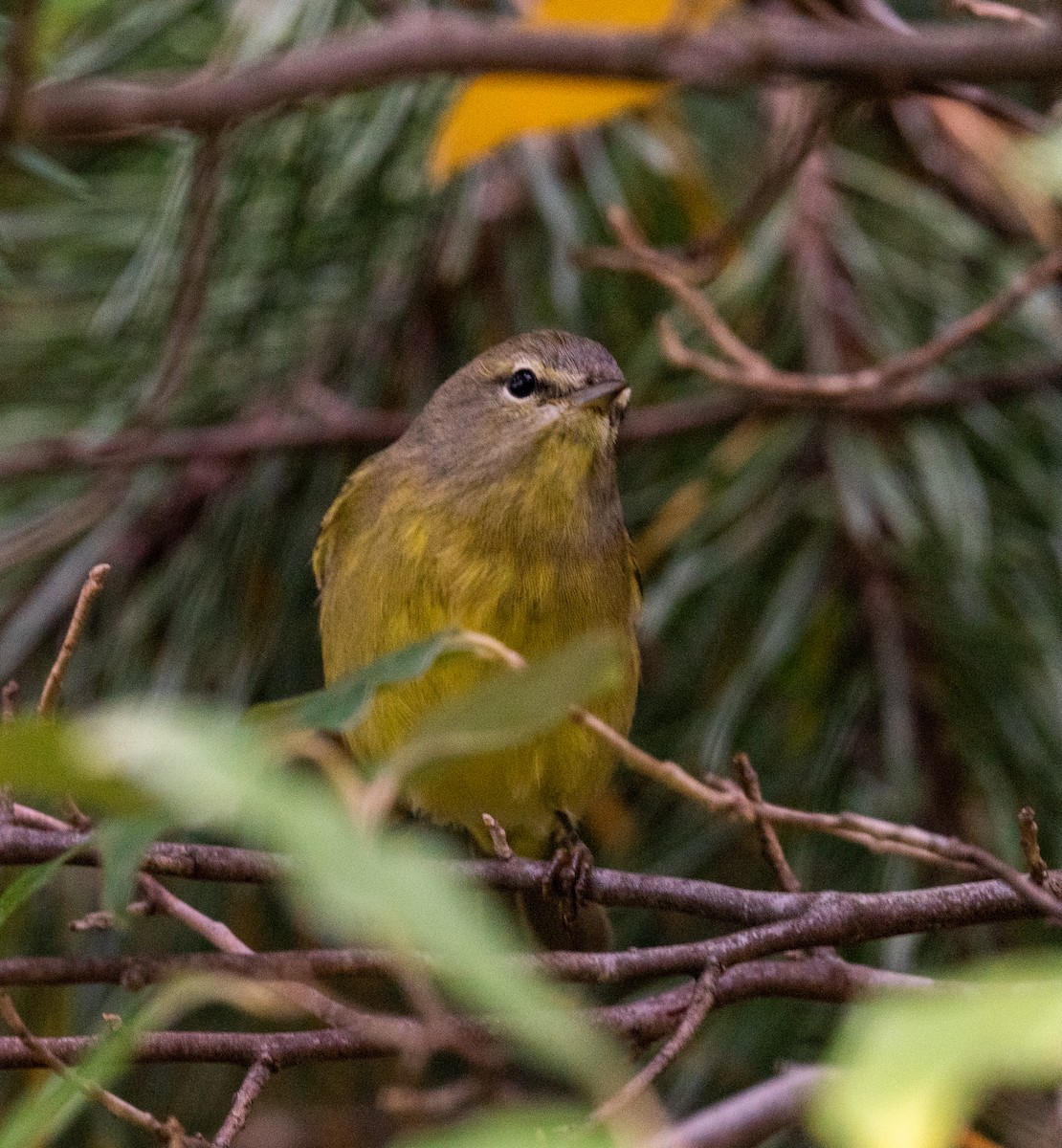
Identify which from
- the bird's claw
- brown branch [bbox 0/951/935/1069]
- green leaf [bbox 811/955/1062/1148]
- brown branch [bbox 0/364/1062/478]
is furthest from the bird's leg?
green leaf [bbox 811/955/1062/1148]

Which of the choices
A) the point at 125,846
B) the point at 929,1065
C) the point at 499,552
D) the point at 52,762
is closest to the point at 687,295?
the point at 499,552

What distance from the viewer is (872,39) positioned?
4.18 ft

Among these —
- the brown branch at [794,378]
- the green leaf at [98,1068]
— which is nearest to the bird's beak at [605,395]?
the brown branch at [794,378]

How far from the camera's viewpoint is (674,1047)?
5.29 ft

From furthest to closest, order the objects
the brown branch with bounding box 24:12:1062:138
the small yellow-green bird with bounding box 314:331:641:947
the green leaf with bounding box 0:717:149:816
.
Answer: the small yellow-green bird with bounding box 314:331:641:947
the brown branch with bounding box 24:12:1062:138
the green leaf with bounding box 0:717:149:816

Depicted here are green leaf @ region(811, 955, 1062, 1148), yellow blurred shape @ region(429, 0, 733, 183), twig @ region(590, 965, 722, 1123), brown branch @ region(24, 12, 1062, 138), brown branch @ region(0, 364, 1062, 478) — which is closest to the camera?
green leaf @ region(811, 955, 1062, 1148)

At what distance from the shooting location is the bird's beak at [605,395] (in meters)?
2.82

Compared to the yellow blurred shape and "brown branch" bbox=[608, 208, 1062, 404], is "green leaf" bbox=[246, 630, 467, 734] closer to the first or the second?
the yellow blurred shape

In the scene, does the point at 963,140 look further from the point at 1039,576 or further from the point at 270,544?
the point at 270,544

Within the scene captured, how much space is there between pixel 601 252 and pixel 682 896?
1.25 metres

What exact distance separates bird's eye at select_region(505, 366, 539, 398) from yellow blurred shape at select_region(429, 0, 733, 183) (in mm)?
761

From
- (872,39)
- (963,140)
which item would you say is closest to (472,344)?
(963,140)

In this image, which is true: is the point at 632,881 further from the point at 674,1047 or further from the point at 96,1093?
the point at 96,1093

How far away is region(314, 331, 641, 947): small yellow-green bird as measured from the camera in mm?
2762
